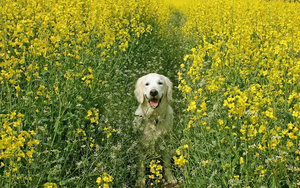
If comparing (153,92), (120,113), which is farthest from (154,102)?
(120,113)

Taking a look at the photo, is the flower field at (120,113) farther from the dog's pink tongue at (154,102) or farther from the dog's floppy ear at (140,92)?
the dog's pink tongue at (154,102)

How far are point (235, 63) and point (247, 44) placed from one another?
659 millimetres

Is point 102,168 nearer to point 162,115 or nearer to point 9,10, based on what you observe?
point 162,115

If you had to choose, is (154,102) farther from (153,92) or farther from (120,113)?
(120,113)

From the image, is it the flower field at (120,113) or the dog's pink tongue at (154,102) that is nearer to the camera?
the flower field at (120,113)

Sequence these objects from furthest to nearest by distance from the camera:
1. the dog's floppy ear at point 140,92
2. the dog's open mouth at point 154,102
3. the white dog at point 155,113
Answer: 1. the dog's floppy ear at point 140,92
2. the dog's open mouth at point 154,102
3. the white dog at point 155,113

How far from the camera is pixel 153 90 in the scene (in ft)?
12.6

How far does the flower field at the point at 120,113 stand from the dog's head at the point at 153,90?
10.1 inches

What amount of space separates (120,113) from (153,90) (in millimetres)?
618

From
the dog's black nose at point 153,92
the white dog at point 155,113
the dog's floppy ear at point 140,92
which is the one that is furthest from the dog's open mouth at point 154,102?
the dog's floppy ear at point 140,92

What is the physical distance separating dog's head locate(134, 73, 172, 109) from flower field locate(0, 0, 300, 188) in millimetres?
255

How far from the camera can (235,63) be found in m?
3.72

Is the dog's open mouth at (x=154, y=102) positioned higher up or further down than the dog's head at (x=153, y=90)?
further down

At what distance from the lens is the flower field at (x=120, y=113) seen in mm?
1982
